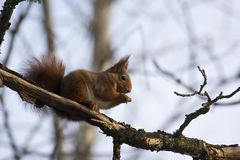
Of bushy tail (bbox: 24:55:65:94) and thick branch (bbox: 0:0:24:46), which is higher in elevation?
A: bushy tail (bbox: 24:55:65:94)

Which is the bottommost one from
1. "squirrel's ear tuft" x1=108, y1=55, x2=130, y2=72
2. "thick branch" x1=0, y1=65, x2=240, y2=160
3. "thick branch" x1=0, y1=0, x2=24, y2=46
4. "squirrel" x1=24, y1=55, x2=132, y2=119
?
"thick branch" x1=0, y1=65, x2=240, y2=160

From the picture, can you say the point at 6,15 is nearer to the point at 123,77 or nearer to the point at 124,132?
the point at 124,132

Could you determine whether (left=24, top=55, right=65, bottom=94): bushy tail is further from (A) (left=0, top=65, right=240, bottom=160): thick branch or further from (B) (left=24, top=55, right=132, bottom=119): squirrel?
(A) (left=0, top=65, right=240, bottom=160): thick branch

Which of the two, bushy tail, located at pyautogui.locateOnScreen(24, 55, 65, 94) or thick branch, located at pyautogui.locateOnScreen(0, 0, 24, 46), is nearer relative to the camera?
thick branch, located at pyautogui.locateOnScreen(0, 0, 24, 46)

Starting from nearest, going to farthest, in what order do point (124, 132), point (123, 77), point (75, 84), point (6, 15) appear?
point (6, 15)
point (124, 132)
point (75, 84)
point (123, 77)

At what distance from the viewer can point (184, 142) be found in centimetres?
192

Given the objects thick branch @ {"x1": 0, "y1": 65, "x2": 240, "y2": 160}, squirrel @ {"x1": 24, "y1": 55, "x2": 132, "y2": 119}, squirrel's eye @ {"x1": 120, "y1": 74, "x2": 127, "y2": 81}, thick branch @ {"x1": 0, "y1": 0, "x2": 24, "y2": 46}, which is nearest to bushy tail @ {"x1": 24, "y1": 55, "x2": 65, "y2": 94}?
squirrel @ {"x1": 24, "y1": 55, "x2": 132, "y2": 119}

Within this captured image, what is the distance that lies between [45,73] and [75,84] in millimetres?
146

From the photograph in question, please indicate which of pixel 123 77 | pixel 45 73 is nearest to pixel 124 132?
pixel 45 73

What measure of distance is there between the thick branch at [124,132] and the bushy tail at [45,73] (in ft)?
0.74

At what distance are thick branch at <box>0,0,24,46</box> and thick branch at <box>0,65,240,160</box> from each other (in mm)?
143

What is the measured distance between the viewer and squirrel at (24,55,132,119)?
6.55ft

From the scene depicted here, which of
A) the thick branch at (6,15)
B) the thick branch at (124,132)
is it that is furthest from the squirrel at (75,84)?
the thick branch at (6,15)

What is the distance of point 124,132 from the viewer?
180cm
